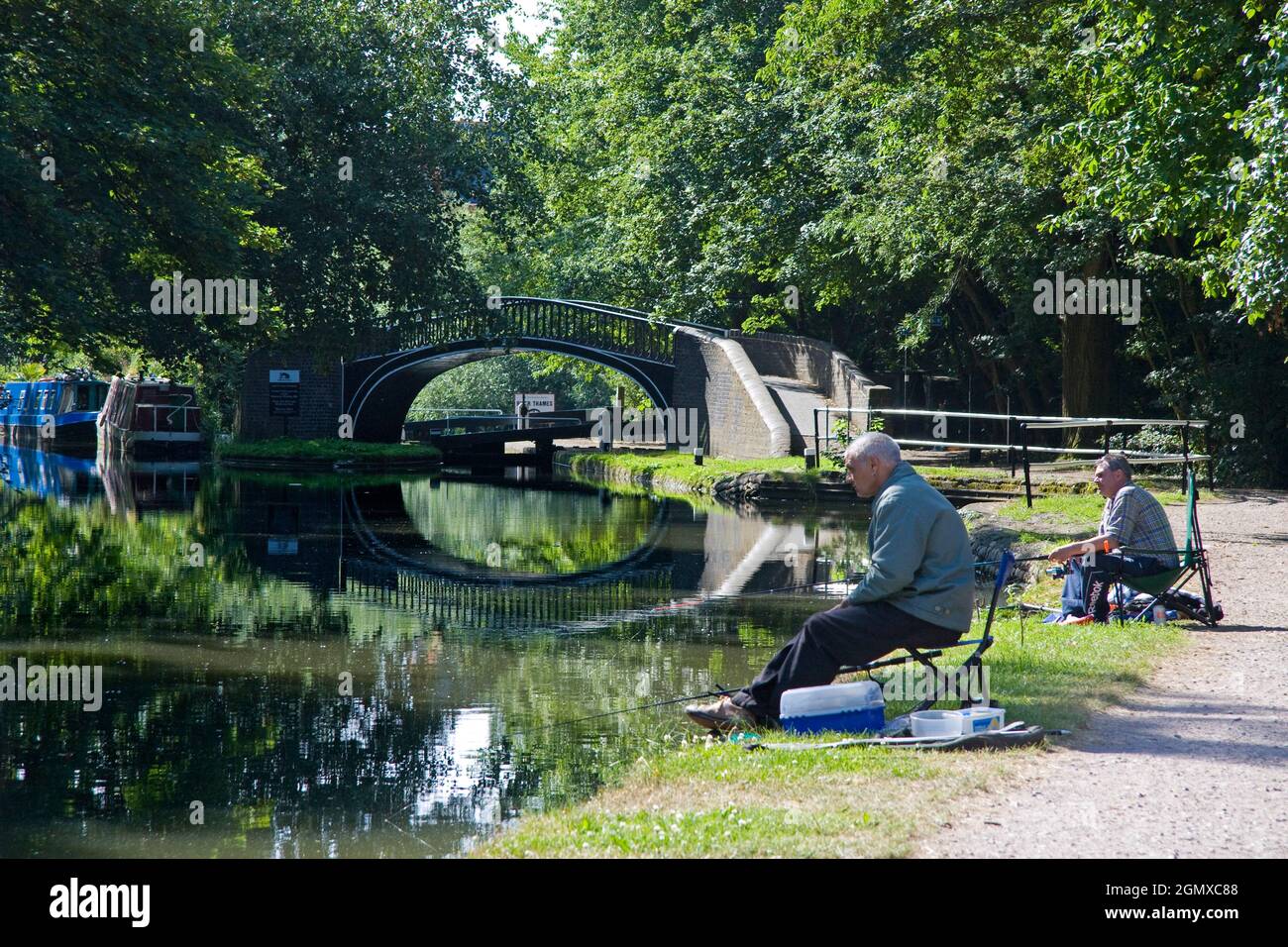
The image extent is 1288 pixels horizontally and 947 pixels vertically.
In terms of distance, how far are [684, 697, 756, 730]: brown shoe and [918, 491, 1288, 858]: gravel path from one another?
4.69 ft

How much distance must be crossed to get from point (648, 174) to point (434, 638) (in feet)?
70.2

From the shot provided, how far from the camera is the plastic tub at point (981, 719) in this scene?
18.5 ft

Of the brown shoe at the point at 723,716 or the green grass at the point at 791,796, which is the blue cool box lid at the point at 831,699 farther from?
the brown shoe at the point at 723,716

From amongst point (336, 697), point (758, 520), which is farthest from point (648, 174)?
point (336, 697)

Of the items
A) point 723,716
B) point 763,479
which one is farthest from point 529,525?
point 723,716

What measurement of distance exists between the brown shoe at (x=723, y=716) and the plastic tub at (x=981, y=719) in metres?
1.04

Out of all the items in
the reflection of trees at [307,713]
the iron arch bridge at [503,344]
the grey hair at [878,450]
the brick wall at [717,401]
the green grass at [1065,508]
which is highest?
the iron arch bridge at [503,344]

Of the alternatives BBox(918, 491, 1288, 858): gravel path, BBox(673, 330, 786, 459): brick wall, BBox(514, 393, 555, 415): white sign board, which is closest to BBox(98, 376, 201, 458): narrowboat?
BBox(514, 393, 555, 415): white sign board

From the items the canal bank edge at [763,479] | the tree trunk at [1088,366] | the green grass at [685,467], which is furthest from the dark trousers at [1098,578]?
the green grass at [685,467]

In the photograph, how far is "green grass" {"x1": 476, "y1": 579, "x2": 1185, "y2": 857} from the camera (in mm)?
4344

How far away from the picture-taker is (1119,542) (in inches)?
328

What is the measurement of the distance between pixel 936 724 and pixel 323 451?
28759 mm

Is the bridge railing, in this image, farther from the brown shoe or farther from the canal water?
the brown shoe

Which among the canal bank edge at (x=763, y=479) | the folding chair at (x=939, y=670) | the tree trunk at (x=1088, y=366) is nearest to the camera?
the folding chair at (x=939, y=670)
